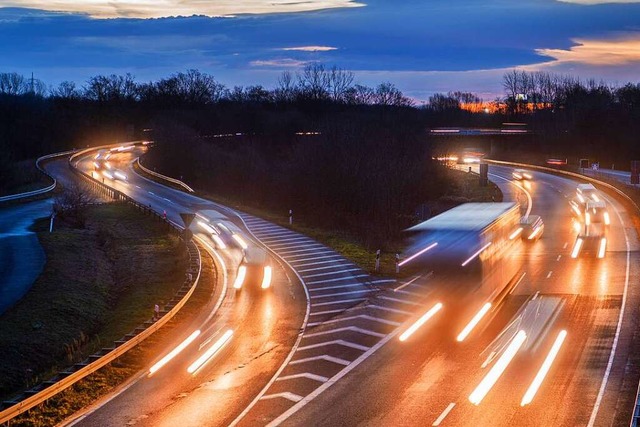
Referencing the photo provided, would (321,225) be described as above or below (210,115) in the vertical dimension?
below

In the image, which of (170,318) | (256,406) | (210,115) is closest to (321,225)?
(170,318)

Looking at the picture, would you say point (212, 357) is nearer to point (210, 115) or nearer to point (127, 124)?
point (210, 115)

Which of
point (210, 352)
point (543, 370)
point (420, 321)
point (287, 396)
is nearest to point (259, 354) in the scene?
point (210, 352)

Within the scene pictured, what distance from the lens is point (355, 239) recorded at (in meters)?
55.6

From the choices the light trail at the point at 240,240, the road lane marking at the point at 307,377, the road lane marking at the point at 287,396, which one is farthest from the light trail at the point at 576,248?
the road lane marking at the point at 287,396

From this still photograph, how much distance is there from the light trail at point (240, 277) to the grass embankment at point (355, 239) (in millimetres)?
5723

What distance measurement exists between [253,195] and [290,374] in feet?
226

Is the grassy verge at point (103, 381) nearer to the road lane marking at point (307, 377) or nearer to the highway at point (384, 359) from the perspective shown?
the highway at point (384, 359)

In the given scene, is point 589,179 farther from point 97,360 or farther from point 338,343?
point 97,360

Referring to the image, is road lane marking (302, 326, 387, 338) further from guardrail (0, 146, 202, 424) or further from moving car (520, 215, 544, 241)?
moving car (520, 215, 544, 241)

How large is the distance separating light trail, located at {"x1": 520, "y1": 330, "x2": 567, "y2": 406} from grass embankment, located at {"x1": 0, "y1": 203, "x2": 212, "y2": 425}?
10867 mm

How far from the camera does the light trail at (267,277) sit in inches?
1486

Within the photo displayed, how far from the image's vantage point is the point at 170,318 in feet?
100

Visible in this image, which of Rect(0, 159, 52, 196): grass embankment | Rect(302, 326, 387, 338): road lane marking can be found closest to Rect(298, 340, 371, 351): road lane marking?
Rect(302, 326, 387, 338): road lane marking
